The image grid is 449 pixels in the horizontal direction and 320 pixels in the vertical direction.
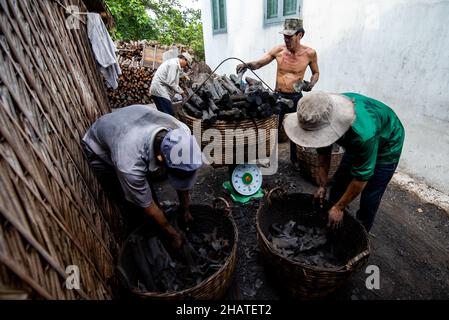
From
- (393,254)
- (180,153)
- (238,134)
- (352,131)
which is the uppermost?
(352,131)

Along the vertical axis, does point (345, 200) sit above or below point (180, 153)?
below

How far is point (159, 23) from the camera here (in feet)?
53.9

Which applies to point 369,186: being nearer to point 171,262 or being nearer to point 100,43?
point 171,262

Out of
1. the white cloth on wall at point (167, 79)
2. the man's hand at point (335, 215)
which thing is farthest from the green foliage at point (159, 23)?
the man's hand at point (335, 215)

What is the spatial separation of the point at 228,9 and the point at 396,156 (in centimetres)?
859

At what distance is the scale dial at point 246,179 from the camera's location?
374 cm

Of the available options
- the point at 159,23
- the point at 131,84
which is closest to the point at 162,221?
the point at 131,84

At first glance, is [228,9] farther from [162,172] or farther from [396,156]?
[396,156]

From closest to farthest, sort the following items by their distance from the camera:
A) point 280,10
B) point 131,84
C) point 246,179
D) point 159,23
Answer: point 246,179 → point 280,10 → point 131,84 → point 159,23

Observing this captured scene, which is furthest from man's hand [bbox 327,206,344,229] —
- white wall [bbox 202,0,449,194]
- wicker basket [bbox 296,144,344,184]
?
white wall [bbox 202,0,449,194]

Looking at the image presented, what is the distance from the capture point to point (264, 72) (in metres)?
7.78

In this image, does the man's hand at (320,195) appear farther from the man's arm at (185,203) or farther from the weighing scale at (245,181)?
the man's arm at (185,203)

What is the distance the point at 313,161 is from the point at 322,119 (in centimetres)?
238
